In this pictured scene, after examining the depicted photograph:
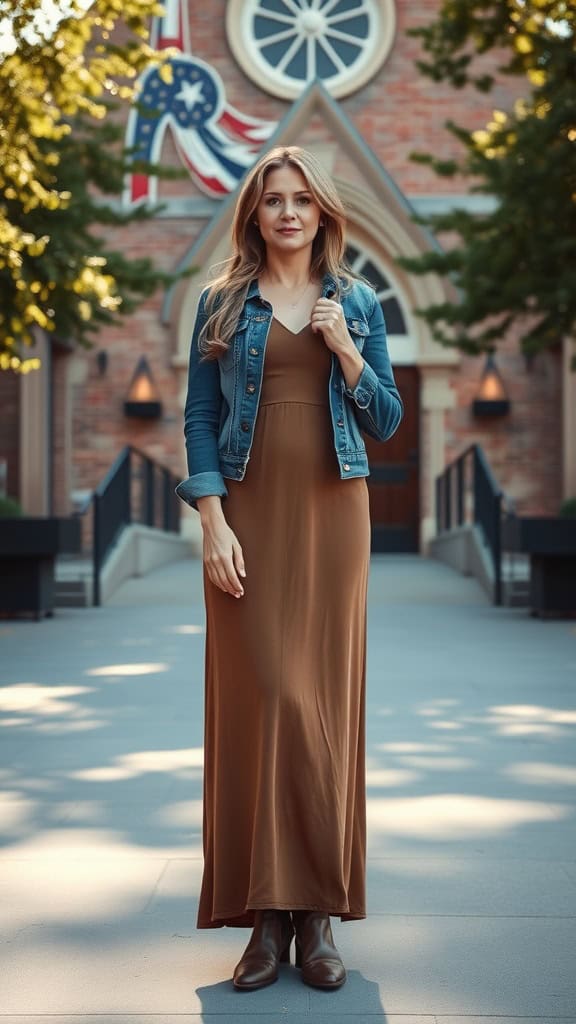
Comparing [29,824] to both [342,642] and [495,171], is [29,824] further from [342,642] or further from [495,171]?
[495,171]

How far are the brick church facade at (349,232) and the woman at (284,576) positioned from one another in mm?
16690

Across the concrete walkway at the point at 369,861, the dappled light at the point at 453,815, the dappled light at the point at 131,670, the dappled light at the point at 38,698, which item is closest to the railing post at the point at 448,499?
the concrete walkway at the point at 369,861

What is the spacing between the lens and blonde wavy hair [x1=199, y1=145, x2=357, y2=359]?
10.2 feet

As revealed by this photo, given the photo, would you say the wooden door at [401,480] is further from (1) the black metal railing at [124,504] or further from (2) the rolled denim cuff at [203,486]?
(2) the rolled denim cuff at [203,486]

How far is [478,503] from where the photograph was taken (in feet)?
49.6

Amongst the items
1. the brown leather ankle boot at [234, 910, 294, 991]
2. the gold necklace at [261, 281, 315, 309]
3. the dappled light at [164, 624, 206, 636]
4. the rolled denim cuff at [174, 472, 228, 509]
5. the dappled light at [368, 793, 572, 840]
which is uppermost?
the gold necklace at [261, 281, 315, 309]

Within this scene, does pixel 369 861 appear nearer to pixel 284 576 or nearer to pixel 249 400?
pixel 284 576

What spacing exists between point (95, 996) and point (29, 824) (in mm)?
1674

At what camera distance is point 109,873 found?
154 inches

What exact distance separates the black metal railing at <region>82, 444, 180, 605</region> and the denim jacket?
33.2 ft

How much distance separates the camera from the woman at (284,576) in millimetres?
3010

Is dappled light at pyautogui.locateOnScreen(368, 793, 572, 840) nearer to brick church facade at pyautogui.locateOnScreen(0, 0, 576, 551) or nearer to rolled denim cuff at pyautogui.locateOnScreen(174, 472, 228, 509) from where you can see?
rolled denim cuff at pyautogui.locateOnScreen(174, 472, 228, 509)

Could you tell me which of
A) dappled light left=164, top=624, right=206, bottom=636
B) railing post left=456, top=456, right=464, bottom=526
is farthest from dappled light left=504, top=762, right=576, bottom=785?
railing post left=456, top=456, right=464, bottom=526

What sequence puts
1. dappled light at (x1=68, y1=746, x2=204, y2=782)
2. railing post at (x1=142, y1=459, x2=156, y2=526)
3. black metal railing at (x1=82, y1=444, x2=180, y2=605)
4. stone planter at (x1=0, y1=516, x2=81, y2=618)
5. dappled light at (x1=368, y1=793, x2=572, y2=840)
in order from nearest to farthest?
dappled light at (x1=368, y1=793, x2=572, y2=840) < dappled light at (x1=68, y1=746, x2=204, y2=782) < stone planter at (x1=0, y1=516, x2=81, y2=618) < black metal railing at (x1=82, y1=444, x2=180, y2=605) < railing post at (x1=142, y1=459, x2=156, y2=526)
